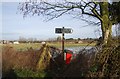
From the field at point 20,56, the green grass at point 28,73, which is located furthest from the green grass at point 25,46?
the green grass at point 28,73

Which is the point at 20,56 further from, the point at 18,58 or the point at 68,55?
the point at 68,55

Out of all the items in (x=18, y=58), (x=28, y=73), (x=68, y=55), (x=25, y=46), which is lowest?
(x=28, y=73)

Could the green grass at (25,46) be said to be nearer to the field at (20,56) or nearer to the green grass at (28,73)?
the field at (20,56)

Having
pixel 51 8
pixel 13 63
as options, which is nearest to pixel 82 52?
pixel 51 8

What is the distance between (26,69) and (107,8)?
371cm

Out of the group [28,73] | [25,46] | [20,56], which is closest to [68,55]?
[28,73]

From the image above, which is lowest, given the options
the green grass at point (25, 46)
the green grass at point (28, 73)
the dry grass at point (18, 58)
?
the green grass at point (28, 73)

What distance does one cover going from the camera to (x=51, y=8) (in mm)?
11383

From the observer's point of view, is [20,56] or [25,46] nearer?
[25,46]

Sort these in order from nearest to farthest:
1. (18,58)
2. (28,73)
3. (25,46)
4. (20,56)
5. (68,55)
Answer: (68,55) → (28,73) → (25,46) → (20,56) → (18,58)

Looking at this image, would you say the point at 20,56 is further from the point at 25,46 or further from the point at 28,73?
the point at 28,73

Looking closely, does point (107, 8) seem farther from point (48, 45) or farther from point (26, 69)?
point (26, 69)

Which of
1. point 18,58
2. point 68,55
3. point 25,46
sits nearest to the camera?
point 68,55

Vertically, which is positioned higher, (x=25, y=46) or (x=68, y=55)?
(x=25, y=46)
